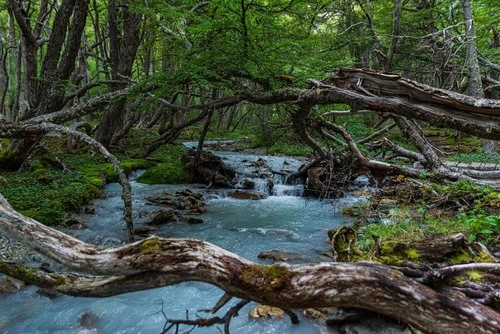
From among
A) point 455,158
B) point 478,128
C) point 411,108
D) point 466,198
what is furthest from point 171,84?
point 455,158

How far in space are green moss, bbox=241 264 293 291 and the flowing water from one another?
2.88 feet

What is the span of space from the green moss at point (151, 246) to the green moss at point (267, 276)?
71 cm

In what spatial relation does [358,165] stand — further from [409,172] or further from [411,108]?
[411,108]

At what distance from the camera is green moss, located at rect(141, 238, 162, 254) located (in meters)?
2.59

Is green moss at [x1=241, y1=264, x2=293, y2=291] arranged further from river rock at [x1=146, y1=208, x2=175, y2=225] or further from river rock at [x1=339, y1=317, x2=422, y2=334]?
river rock at [x1=146, y1=208, x2=175, y2=225]

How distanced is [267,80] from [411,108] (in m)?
2.94

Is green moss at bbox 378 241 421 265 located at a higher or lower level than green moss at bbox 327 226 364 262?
higher

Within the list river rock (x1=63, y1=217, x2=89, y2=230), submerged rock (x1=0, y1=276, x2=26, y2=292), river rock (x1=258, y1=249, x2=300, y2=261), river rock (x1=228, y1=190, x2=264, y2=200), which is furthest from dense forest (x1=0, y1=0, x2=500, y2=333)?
river rock (x1=228, y1=190, x2=264, y2=200)

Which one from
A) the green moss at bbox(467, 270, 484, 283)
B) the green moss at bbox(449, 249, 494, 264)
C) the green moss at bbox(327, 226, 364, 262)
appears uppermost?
the green moss at bbox(449, 249, 494, 264)

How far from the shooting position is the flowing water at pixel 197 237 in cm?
404

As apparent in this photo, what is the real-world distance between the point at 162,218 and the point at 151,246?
5249 mm

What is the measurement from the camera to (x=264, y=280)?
2283 millimetres

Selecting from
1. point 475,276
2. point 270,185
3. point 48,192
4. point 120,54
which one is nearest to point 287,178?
point 270,185

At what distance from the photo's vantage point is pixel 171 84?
6.88 metres
